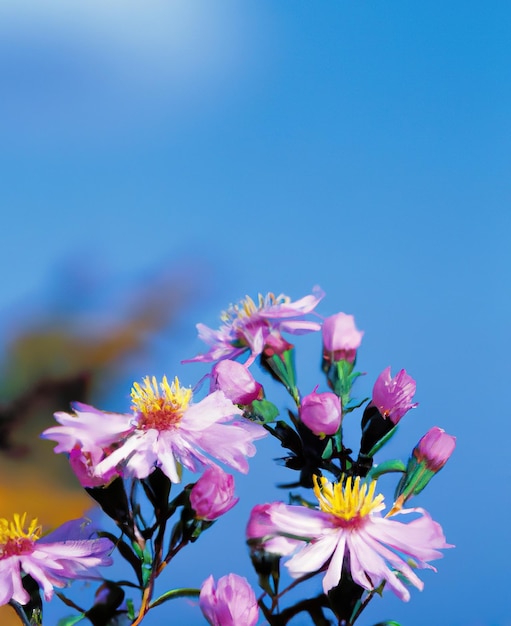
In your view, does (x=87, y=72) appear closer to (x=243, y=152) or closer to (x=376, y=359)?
(x=243, y=152)

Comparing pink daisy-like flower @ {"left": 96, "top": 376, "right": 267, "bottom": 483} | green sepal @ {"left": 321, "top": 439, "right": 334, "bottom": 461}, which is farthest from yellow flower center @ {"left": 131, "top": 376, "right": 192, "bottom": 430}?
green sepal @ {"left": 321, "top": 439, "right": 334, "bottom": 461}

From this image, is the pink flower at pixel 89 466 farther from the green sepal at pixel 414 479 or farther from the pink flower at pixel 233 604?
the green sepal at pixel 414 479

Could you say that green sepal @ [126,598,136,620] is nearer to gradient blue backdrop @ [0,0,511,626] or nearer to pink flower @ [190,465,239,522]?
pink flower @ [190,465,239,522]

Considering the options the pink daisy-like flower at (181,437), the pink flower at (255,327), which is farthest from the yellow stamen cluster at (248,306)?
the pink daisy-like flower at (181,437)

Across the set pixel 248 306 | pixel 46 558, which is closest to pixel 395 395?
pixel 248 306

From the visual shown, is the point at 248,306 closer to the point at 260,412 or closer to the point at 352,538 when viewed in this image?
the point at 260,412

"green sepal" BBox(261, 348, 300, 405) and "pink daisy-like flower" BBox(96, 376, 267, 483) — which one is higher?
"green sepal" BBox(261, 348, 300, 405)

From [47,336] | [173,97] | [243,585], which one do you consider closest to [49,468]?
[47,336]
